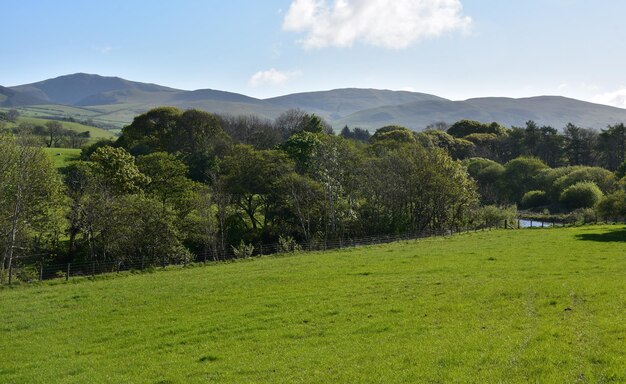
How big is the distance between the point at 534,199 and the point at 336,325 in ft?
326

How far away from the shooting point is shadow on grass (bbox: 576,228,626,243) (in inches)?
1868

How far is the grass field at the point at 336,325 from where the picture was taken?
14602 mm

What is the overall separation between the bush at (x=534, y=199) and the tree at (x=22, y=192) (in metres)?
96.9

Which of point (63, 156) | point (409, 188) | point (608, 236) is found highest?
point (63, 156)

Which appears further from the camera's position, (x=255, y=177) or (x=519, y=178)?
(x=519, y=178)

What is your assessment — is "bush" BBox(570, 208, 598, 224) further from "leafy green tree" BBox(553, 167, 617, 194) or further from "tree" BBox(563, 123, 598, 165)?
"tree" BBox(563, 123, 598, 165)

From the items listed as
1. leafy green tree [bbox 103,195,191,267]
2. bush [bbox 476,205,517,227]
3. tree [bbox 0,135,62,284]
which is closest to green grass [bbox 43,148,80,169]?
tree [bbox 0,135,62,284]

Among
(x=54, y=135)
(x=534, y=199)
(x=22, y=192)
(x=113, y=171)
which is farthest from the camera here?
(x=54, y=135)

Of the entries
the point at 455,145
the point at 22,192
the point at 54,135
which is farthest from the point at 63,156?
the point at 455,145

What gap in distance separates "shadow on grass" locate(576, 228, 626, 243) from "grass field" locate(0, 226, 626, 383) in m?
11.7

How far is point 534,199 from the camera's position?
106250 mm

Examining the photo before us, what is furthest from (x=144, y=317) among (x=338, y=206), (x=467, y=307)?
(x=338, y=206)

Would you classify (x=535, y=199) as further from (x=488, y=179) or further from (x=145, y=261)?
(x=145, y=261)

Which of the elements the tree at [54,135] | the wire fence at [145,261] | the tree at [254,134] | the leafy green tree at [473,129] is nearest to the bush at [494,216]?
the wire fence at [145,261]
